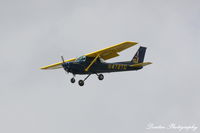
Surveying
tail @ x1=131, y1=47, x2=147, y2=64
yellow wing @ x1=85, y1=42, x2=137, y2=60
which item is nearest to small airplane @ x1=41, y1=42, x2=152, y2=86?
yellow wing @ x1=85, y1=42, x2=137, y2=60

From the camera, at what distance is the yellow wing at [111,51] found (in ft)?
133

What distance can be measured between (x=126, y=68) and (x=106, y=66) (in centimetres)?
232

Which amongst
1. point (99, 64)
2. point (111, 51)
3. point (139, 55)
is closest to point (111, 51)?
point (111, 51)

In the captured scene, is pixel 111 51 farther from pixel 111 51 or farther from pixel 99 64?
pixel 99 64

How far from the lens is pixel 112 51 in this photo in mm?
42156

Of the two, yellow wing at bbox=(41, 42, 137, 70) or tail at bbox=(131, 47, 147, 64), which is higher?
yellow wing at bbox=(41, 42, 137, 70)

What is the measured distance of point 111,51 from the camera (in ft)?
138

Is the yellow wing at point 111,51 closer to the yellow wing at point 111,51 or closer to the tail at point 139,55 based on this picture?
the yellow wing at point 111,51

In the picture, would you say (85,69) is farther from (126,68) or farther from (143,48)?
(143,48)

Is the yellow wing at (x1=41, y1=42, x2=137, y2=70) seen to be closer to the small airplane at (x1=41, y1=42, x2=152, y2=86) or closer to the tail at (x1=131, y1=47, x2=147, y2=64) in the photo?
the small airplane at (x1=41, y1=42, x2=152, y2=86)

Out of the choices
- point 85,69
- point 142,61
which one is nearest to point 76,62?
point 85,69

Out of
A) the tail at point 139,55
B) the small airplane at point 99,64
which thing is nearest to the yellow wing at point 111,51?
the small airplane at point 99,64

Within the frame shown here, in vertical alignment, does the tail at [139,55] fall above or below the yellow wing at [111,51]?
below

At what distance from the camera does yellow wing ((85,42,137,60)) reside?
40.5m
